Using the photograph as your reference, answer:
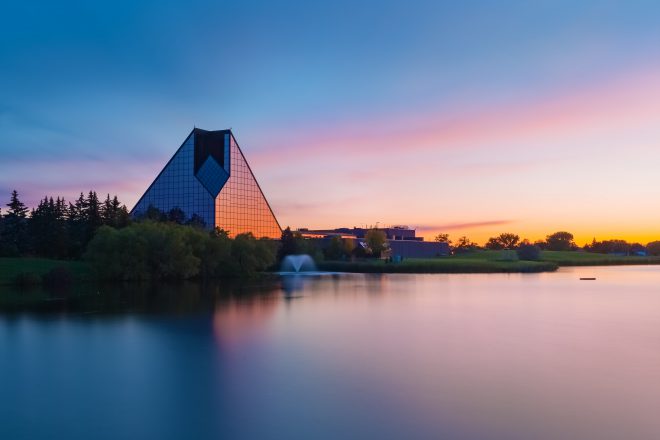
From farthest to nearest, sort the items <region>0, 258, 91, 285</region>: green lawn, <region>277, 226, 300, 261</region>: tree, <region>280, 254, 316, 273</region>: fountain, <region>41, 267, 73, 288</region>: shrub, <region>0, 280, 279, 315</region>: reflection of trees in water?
<region>277, 226, 300, 261</region>: tree < <region>280, 254, 316, 273</region>: fountain < <region>0, 258, 91, 285</region>: green lawn < <region>41, 267, 73, 288</region>: shrub < <region>0, 280, 279, 315</region>: reflection of trees in water

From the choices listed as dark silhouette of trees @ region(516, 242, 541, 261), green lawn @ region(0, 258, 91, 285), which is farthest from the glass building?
dark silhouette of trees @ region(516, 242, 541, 261)

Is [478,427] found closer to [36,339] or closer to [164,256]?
[36,339]

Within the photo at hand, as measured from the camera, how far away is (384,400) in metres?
13.0

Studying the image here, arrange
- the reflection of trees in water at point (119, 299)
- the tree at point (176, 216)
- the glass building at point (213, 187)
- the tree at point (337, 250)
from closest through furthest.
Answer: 1. the reflection of trees in water at point (119, 299)
2. the tree at point (176, 216)
3. the tree at point (337, 250)
4. the glass building at point (213, 187)

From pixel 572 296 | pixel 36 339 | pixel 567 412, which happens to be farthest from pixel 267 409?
pixel 572 296

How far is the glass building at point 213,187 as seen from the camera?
109188mm

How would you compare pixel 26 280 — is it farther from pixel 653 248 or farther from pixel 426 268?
pixel 653 248

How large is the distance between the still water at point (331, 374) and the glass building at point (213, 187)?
78975 mm

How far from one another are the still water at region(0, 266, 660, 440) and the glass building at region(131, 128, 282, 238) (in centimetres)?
7898

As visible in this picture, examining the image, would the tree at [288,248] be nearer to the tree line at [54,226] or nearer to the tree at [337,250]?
the tree at [337,250]

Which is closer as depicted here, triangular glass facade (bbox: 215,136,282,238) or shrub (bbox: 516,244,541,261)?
triangular glass facade (bbox: 215,136,282,238)

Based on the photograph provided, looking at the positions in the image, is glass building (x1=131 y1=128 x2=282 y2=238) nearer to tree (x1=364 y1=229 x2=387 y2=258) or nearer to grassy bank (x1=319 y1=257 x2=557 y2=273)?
tree (x1=364 y1=229 x2=387 y2=258)

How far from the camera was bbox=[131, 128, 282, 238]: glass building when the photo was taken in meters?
109

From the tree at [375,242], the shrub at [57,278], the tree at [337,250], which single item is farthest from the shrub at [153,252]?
the tree at [375,242]
